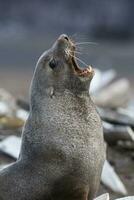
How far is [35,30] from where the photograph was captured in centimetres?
1706

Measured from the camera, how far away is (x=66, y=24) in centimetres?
1708

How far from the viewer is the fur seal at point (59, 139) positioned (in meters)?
5.34

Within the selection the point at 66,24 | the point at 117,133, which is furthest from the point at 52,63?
the point at 66,24

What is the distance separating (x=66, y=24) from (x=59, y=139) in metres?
11.8

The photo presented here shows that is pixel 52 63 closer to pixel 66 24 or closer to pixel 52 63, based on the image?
pixel 52 63

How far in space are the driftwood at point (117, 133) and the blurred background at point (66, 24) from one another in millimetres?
6768

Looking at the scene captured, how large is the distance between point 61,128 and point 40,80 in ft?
1.07

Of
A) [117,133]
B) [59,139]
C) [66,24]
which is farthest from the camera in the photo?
[66,24]

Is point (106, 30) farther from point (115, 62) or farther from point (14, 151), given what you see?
point (14, 151)

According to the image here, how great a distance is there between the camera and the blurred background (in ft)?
51.8

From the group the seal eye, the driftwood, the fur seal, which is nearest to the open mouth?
the fur seal

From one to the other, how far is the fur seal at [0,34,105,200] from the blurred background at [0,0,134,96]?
9.72 metres

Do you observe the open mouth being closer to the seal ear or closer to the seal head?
the seal head

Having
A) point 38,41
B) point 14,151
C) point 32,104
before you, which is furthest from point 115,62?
point 32,104
